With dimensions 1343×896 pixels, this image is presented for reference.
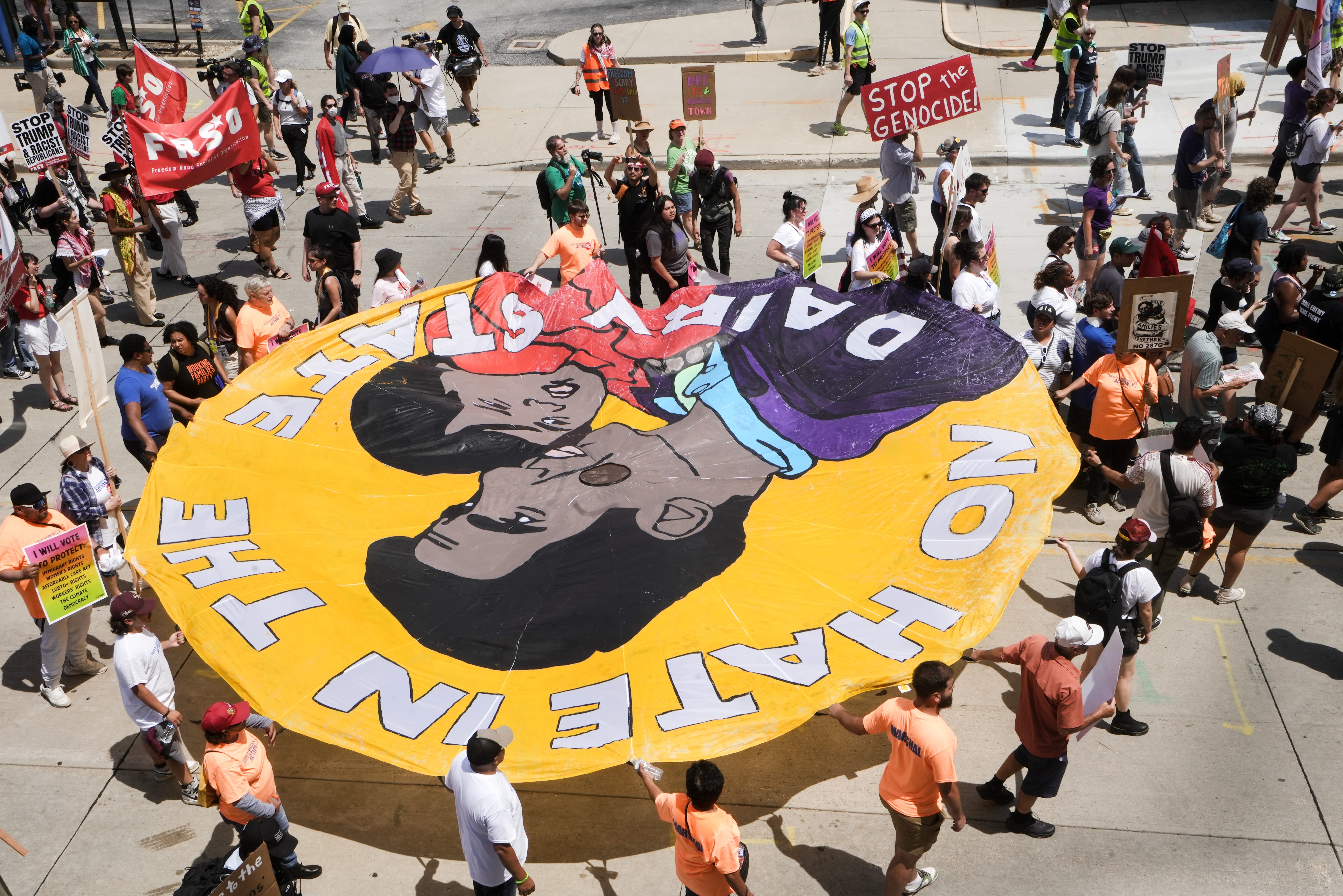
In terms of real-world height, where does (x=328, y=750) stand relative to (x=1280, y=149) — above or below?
below

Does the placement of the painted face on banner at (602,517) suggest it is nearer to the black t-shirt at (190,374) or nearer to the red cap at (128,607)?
the red cap at (128,607)

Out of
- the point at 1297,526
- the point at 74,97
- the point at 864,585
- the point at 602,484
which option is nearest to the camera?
the point at 864,585

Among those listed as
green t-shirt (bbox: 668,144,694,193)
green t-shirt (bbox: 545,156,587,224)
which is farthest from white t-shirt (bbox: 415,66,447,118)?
green t-shirt (bbox: 668,144,694,193)

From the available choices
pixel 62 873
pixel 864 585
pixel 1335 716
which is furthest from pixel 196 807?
pixel 1335 716

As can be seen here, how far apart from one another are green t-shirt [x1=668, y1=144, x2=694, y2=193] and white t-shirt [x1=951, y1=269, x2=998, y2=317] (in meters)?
4.17

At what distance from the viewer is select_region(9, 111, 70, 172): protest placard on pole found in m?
13.2

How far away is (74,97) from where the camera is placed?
2214 centimetres

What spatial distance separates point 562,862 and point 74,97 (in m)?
21.2

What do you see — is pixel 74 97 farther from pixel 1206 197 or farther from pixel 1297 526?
pixel 1297 526

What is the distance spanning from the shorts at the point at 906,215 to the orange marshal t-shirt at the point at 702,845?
32.0 feet

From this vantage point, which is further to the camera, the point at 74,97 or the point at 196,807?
the point at 74,97

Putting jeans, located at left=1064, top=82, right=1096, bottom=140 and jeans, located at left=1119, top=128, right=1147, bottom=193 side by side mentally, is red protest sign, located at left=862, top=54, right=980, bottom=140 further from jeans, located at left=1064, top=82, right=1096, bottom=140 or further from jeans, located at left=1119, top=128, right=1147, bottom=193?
jeans, located at left=1064, top=82, right=1096, bottom=140

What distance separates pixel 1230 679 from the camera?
26.2 ft

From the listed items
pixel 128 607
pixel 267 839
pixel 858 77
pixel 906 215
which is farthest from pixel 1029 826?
pixel 858 77
